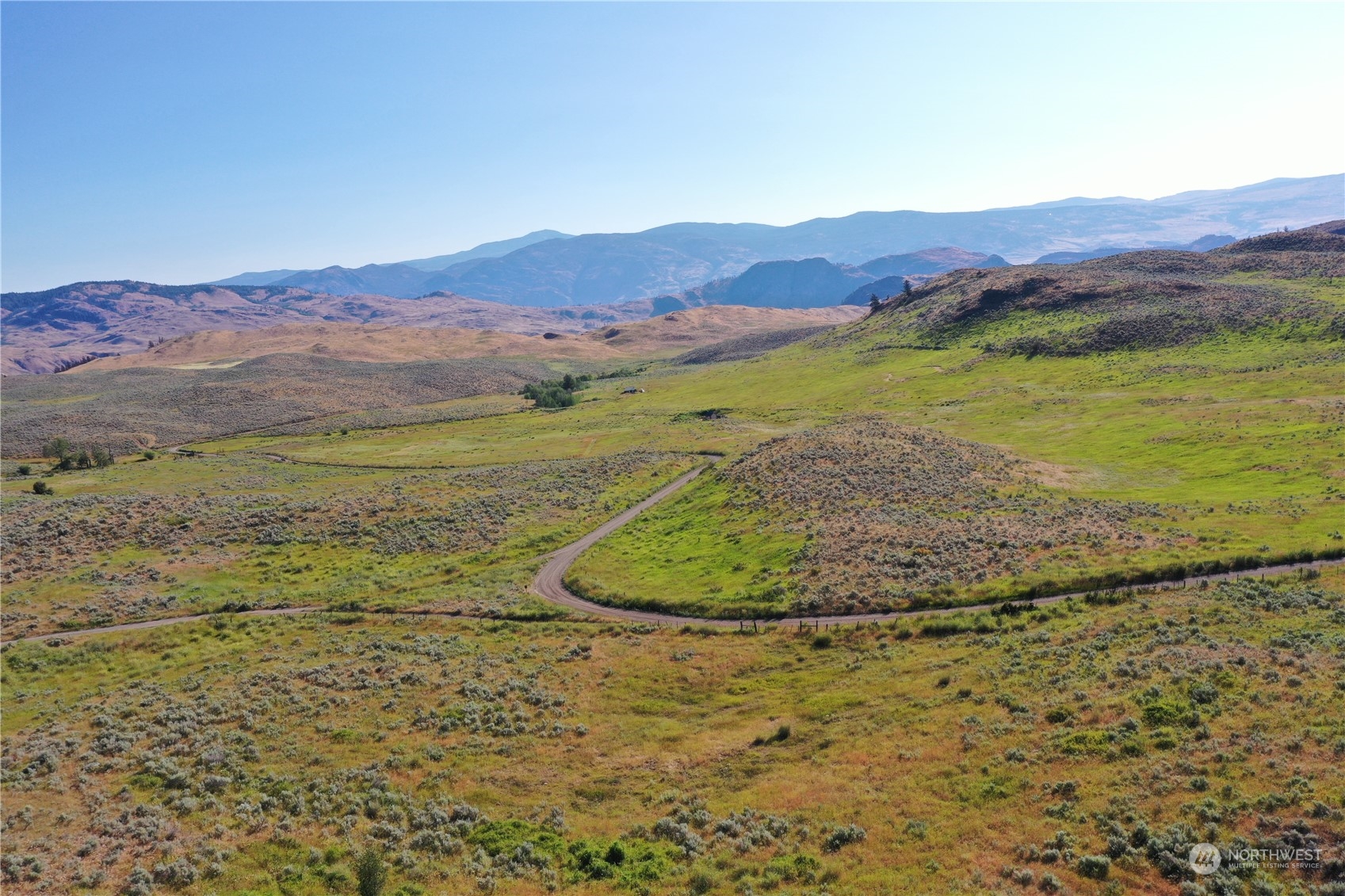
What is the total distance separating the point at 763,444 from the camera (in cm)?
9294

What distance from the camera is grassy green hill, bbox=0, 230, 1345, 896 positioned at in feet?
72.5

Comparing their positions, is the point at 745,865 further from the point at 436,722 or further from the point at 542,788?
the point at 436,722

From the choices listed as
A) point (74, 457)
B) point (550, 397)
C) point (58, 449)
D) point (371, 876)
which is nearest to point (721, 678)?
A: point (371, 876)

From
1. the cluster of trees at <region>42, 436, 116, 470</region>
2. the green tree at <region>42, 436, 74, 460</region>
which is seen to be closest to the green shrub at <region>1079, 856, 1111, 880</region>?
the cluster of trees at <region>42, 436, 116, 470</region>

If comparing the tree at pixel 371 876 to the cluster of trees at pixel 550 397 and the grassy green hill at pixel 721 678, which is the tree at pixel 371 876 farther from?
the cluster of trees at pixel 550 397

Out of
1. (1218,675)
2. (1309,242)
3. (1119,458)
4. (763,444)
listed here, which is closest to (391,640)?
(1218,675)

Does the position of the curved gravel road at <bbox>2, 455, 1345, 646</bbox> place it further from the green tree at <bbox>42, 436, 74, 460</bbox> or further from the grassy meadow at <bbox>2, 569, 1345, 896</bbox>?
the green tree at <bbox>42, 436, 74, 460</bbox>

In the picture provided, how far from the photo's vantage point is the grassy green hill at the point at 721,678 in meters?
22.1

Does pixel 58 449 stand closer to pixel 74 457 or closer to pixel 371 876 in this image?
pixel 74 457

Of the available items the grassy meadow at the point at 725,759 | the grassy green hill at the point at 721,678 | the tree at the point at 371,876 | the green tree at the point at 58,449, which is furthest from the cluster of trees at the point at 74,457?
the tree at the point at 371,876

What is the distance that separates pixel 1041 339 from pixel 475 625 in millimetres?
148911

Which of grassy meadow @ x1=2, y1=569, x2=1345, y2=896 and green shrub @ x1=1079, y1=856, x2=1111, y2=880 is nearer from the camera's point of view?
green shrub @ x1=1079, y1=856, x2=1111, y2=880

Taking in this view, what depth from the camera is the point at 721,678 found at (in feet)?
127

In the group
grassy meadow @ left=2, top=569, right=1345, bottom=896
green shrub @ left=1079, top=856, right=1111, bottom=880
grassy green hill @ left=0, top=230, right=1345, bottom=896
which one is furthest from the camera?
grassy green hill @ left=0, top=230, right=1345, bottom=896
